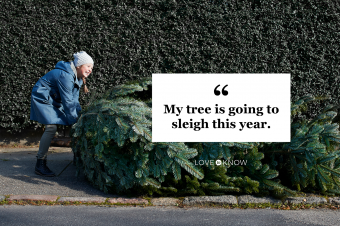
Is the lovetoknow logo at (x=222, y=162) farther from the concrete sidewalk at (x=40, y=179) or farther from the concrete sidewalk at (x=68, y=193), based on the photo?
the concrete sidewalk at (x=40, y=179)

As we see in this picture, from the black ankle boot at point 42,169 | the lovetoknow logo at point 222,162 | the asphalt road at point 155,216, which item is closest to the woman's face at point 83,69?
the black ankle boot at point 42,169

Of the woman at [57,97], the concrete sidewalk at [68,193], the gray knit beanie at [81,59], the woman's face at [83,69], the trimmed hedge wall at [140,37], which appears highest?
the trimmed hedge wall at [140,37]

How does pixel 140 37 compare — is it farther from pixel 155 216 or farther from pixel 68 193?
pixel 155 216

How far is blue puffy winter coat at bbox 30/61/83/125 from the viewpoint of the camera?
411 cm

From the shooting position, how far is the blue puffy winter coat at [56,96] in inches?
162

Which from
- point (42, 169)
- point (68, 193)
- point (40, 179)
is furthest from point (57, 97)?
point (68, 193)

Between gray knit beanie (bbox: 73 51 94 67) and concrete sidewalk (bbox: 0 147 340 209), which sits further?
gray knit beanie (bbox: 73 51 94 67)

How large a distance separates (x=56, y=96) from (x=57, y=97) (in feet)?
0.07

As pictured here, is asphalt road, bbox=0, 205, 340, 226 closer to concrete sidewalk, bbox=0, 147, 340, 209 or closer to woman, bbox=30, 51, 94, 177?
concrete sidewalk, bbox=0, 147, 340, 209

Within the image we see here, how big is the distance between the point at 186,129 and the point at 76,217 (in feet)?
4.96

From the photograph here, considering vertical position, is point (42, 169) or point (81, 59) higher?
point (81, 59)

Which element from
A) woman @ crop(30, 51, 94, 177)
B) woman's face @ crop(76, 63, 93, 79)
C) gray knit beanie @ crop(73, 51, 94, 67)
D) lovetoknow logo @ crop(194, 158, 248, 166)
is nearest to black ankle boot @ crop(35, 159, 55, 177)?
woman @ crop(30, 51, 94, 177)

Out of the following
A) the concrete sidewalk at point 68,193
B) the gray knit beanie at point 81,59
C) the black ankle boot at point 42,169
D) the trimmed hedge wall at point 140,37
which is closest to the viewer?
the concrete sidewalk at point 68,193

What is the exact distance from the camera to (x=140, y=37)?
5746 millimetres
